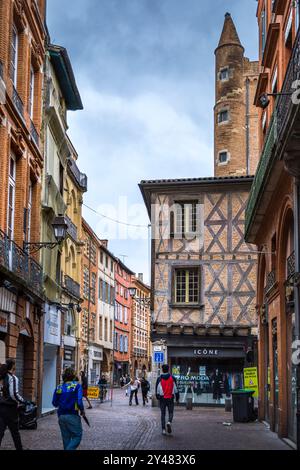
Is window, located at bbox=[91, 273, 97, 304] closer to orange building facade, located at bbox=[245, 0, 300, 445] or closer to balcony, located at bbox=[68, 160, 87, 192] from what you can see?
balcony, located at bbox=[68, 160, 87, 192]

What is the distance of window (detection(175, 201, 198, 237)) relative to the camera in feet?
107

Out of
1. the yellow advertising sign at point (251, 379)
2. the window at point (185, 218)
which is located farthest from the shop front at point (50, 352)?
the window at point (185, 218)

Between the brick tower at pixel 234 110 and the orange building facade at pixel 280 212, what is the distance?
928 inches

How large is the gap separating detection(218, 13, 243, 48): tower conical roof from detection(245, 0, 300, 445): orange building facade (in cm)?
2648

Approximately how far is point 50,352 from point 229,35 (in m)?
28.4

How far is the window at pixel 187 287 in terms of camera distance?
32375 mm

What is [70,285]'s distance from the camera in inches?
1280

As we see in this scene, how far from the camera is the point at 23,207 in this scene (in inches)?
799

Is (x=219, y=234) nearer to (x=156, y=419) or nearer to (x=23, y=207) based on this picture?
(x=156, y=419)

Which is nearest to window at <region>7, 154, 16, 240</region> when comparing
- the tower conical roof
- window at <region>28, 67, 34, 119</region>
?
window at <region>28, 67, 34, 119</region>

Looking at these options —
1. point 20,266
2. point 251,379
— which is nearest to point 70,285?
point 251,379

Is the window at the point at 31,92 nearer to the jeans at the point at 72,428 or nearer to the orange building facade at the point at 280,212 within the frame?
the orange building facade at the point at 280,212
